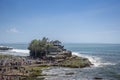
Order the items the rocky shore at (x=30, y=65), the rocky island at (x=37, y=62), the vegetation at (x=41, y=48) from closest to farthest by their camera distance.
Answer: the rocky shore at (x=30, y=65) < the rocky island at (x=37, y=62) < the vegetation at (x=41, y=48)

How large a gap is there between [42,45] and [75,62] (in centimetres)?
2810

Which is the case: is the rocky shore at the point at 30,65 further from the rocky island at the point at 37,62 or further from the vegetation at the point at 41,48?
the vegetation at the point at 41,48

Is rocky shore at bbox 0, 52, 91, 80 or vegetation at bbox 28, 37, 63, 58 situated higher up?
vegetation at bbox 28, 37, 63, 58

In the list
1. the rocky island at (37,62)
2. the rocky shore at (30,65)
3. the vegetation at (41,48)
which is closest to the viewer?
the rocky shore at (30,65)

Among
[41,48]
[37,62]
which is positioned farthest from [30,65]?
[41,48]

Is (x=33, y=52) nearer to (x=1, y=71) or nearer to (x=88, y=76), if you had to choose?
(x=1, y=71)

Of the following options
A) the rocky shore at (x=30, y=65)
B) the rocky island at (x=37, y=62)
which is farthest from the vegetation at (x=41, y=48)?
the rocky shore at (x=30, y=65)

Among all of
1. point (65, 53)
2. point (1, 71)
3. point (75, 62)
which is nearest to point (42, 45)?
point (65, 53)

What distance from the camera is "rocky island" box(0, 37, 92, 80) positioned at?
240 ft

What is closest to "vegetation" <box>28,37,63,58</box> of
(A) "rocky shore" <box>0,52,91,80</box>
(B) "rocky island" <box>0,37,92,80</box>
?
(B) "rocky island" <box>0,37,92,80</box>

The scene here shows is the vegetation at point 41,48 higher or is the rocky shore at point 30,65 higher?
the vegetation at point 41,48

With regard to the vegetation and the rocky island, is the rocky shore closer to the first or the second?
the rocky island

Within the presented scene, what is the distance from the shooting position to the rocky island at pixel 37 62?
73.1 m

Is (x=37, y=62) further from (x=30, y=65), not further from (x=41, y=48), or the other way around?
(x=41, y=48)
